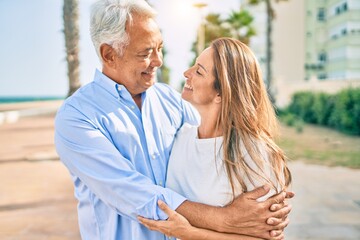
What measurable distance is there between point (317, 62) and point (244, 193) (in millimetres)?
43287

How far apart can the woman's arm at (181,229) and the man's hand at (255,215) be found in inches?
1.1

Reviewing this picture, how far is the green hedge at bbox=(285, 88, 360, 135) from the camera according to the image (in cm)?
1478

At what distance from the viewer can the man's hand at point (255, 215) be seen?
1.65 m

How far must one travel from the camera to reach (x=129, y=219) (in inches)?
71.5

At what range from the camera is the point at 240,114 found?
1771 millimetres

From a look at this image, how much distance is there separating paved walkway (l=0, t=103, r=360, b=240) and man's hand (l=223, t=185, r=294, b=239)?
334 centimetres

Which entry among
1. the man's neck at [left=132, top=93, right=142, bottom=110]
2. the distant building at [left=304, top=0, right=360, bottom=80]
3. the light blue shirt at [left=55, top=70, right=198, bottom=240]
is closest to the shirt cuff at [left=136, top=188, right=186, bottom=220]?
the light blue shirt at [left=55, top=70, right=198, bottom=240]

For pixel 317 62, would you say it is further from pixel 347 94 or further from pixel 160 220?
pixel 160 220

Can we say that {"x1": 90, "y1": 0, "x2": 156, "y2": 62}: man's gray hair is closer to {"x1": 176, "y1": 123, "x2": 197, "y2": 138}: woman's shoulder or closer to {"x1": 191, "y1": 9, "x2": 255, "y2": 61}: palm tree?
{"x1": 176, "y1": 123, "x2": 197, "y2": 138}: woman's shoulder

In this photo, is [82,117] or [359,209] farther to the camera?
[359,209]

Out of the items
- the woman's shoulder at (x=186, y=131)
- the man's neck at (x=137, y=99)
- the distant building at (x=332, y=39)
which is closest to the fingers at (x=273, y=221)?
the woman's shoulder at (x=186, y=131)

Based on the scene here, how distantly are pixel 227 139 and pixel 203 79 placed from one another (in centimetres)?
25

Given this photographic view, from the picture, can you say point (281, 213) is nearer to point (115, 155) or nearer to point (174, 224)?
point (174, 224)

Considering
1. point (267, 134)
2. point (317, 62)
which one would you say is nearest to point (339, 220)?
point (267, 134)
